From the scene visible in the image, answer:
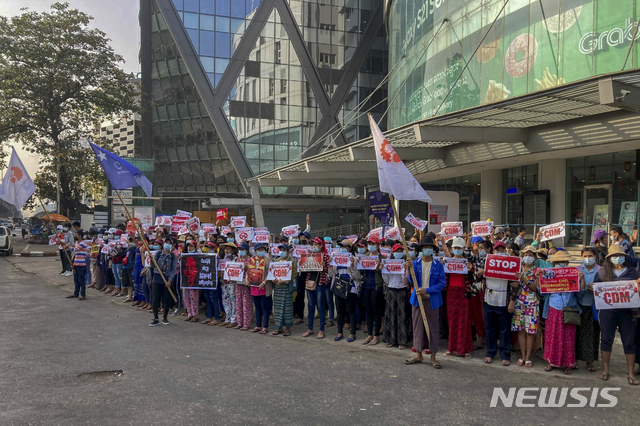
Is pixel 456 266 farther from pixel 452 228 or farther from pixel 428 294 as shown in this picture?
pixel 452 228

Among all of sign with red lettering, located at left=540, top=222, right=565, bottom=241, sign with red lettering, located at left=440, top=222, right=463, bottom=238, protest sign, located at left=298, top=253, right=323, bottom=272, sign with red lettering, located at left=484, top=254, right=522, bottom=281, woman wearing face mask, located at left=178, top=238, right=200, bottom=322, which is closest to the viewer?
sign with red lettering, located at left=484, top=254, right=522, bottom=281

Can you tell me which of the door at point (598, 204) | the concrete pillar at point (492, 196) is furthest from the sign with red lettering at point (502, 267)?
the concrete pillar at point (492, 196)

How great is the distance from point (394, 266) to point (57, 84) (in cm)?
3183

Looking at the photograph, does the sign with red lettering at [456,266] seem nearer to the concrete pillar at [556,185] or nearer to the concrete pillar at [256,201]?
the concrete pillar at [556,185]

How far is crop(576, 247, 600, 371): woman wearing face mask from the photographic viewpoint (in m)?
7.48

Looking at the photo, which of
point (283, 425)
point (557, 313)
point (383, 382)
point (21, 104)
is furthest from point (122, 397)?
point (21, 104)

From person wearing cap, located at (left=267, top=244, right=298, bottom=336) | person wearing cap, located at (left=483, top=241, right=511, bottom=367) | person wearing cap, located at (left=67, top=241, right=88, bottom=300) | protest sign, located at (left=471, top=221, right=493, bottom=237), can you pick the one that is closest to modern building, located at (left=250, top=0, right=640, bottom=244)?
protest sign, located at (left=471, top=221, right=493, bottom=237)

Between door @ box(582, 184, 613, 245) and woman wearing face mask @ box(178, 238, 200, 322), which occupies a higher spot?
door @ box(582, 184, 613, 245)

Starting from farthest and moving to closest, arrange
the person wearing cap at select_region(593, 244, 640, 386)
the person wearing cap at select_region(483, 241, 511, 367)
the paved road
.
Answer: the person wearing cap at select_region(483, 241, 511, 367) < the person wearing cap at select_region(593, 244, 640, 386) < the paved road

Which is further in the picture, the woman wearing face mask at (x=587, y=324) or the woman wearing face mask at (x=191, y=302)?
the woman wearing face mask at (x=191, y=302)

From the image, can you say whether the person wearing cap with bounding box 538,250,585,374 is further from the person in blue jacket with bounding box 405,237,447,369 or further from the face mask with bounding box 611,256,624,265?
the person in blue jacket with bounding box 405,237,447,369

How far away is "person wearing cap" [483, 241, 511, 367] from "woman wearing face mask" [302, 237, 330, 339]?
125 inches

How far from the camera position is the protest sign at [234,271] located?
1036cm

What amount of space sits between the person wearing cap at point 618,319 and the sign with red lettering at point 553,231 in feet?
6.81
